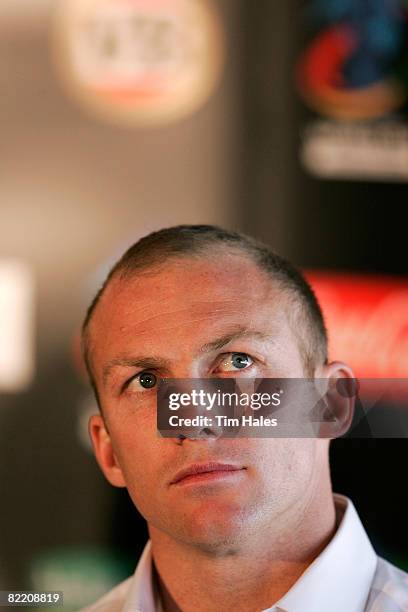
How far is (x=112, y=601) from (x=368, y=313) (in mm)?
728

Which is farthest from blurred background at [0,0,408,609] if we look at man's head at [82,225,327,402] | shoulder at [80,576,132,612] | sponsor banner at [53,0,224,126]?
man's head at [82,225,327,402]

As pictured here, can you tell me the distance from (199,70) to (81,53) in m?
0.20

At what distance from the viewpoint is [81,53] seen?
1425 mm

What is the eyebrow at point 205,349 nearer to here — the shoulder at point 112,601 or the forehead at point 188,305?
the forehead at point 188,305

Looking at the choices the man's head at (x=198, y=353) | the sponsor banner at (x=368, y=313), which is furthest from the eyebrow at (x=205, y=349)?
the sponsor banner at (x=368, y=313)

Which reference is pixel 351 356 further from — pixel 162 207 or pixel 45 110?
pixel 45 110

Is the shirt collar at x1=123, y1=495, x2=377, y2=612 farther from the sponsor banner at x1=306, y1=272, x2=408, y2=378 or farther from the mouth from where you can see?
the sponsor banner at x1=306, y1=272, x2=408, y2=378

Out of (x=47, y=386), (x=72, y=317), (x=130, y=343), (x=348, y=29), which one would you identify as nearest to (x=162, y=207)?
(x=72, y=317)

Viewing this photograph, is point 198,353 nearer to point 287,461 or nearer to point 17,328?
point 287,461

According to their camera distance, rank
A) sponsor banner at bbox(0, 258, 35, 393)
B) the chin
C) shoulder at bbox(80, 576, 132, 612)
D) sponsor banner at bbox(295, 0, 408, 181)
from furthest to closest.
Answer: sponsor banner at bbox(295, 0, 408, 181) < sponsor banner at bbox(0, 258, 35, 393) < shoulder at bbox(80, 576, 132, 612) < the chin

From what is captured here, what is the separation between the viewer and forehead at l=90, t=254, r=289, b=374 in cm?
70

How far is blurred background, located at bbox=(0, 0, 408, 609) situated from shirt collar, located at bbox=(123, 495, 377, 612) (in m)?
0.39

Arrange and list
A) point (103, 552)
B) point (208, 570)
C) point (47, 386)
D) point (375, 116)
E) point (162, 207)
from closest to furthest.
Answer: point (208, 570) < point (103, 552) < point (47, 386) < point (162, 207) < point (375, 116)

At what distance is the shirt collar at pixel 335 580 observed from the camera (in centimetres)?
70
